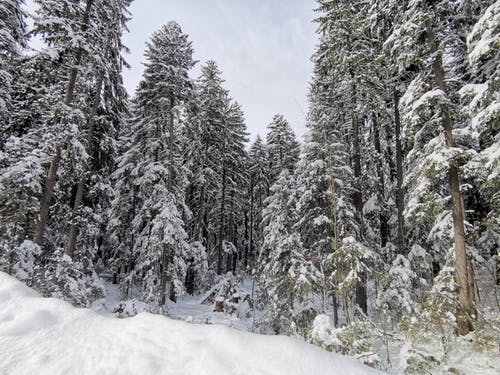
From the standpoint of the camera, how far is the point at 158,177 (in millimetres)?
17938

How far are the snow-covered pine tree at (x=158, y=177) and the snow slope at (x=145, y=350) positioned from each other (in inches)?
495

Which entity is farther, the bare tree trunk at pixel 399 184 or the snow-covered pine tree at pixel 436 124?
the bare tree trunk at pixel 399 184

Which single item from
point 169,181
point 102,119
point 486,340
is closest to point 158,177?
point 169,181

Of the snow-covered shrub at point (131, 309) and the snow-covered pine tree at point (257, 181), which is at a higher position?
the snow-covered pine tree at point (257, 181)

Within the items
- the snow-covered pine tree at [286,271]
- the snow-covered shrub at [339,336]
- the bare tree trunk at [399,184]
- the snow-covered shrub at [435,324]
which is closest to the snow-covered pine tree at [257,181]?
the snow-covered pine tree at [286,271]

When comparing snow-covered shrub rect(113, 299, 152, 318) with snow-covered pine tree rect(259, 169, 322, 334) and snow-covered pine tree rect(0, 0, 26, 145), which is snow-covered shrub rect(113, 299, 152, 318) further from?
snow-covered pine tree rect(0, 0, 26, 145)

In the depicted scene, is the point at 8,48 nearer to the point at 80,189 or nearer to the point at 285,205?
the point at 80,189

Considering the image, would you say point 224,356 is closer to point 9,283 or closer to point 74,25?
point 9,283

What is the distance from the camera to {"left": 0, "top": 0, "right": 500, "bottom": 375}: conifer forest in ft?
12.6

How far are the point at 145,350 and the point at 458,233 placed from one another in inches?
342

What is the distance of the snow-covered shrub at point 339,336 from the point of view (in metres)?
5.57

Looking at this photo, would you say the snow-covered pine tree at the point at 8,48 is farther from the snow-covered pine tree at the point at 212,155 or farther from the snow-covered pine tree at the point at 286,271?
the snow-covered pine tree at the point at 286,271

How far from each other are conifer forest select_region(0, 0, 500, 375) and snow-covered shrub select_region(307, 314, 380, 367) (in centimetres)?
4

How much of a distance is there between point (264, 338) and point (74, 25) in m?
13.8
